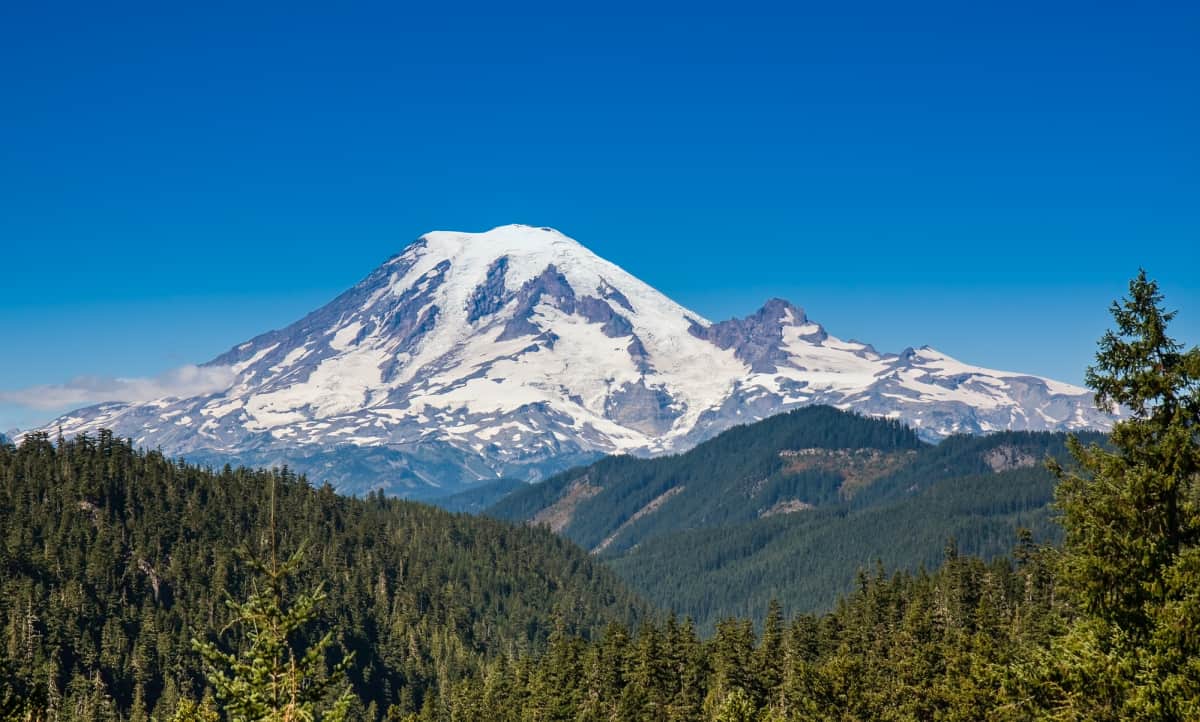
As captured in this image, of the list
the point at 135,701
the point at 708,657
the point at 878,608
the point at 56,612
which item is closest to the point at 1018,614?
the point at 878,608

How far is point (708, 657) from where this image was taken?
104250 mm

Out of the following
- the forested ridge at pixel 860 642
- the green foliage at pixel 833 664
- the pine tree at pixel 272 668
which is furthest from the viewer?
the green foliage at pixel 833 664

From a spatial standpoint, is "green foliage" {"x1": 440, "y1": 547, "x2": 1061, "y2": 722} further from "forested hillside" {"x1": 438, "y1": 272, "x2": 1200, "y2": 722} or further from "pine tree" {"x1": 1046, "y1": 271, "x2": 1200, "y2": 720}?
"pine tree" {"x1": 1046, "y1": 271, "x2": 1200, "y2": 720}

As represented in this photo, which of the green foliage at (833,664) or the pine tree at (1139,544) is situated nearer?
the pine tree at (1139,544)

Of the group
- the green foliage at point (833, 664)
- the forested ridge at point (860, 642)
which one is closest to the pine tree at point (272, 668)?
the forested ridge at point (860, 642)

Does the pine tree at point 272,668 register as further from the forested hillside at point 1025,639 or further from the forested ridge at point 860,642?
the forested hillside at point 1025,639

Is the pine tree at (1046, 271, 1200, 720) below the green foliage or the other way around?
the other way around

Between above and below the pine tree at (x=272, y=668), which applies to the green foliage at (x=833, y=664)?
below

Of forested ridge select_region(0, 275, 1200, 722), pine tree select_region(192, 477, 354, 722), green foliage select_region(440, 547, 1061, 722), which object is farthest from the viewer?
green foliage select_region(440, 547, 1061, 722)

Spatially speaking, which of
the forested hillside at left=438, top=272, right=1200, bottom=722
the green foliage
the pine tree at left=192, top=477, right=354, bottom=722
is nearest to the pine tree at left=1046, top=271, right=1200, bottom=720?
the forested hillside at left=438, top=272, right=1200, bottom=722

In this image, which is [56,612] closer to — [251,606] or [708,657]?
[708,657]

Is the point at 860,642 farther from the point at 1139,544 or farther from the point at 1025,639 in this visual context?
the point at 1139,544

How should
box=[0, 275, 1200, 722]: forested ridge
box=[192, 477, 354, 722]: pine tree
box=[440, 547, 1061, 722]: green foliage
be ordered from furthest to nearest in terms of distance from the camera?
1. box=[440, 547, 1061, 722]: green foliage
2. box=[0, 275, 1200, 722]: forested ridge
3. box=[192, 477, 354, 722]: pine tree

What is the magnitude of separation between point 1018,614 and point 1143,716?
83.5 metres
